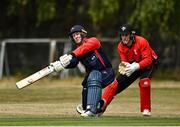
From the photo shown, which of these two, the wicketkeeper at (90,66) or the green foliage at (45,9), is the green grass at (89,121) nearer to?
the wicketkeeper at (90,66)

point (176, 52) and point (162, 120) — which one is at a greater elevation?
point (176, 52)

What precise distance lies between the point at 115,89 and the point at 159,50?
19.1 meters

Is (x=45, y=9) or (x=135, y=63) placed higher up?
(x=45, y=9)

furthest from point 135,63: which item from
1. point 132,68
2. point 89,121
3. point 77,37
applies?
point 89,121

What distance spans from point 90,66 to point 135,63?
86 cm

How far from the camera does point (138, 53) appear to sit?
16906 mm

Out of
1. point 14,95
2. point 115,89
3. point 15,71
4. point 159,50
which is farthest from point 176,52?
point 115,89

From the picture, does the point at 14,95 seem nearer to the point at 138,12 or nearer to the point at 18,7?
the point at 138,12

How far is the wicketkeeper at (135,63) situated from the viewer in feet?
54.9

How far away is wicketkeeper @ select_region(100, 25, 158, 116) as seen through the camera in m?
16.7

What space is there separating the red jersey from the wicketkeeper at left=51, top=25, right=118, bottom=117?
410 mm

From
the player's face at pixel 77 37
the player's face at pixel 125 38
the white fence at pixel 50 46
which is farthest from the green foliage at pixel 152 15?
the player's face at pixel 77 37

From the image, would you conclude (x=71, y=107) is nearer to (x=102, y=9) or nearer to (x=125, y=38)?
(x=125, y=38)

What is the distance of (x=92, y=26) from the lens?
38406 millimetres
